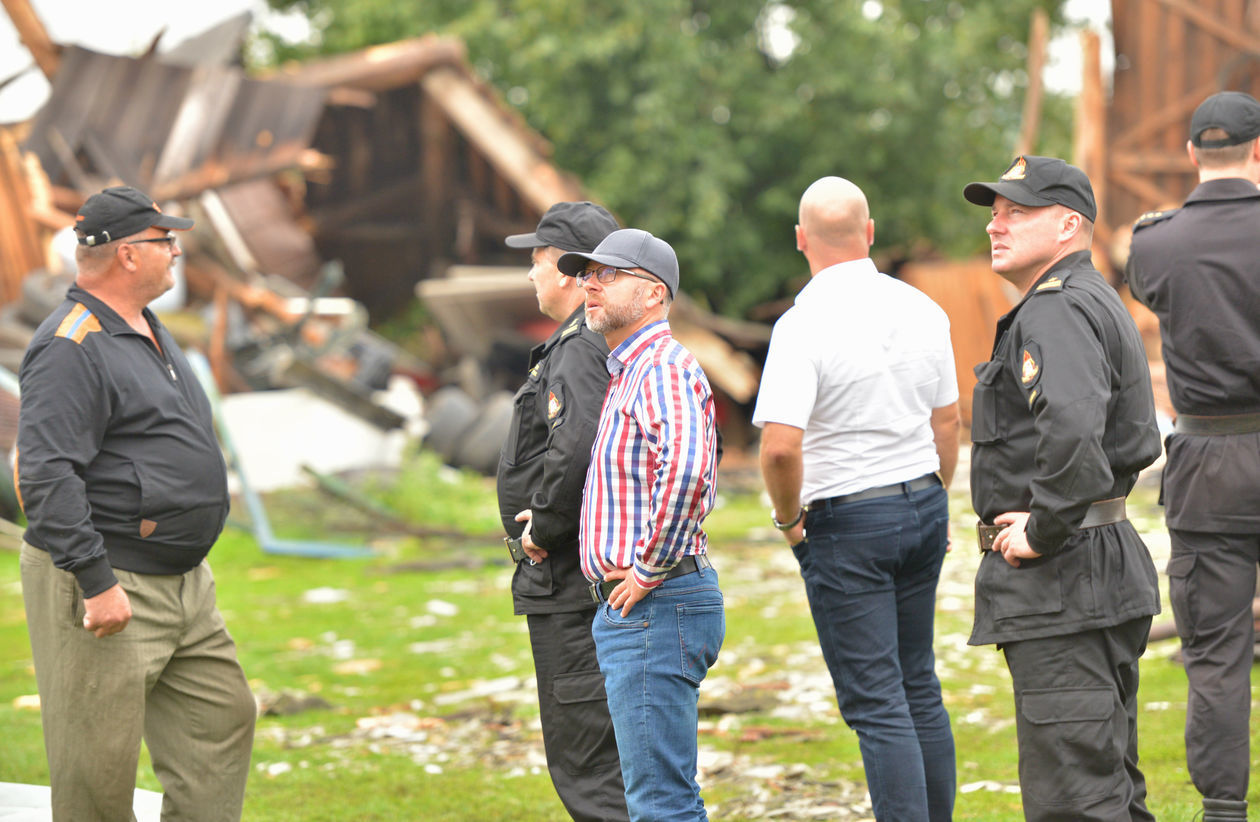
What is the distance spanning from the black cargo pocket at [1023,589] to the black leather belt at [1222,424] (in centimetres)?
118

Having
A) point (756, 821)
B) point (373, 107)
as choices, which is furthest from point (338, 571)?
point (373, 107)

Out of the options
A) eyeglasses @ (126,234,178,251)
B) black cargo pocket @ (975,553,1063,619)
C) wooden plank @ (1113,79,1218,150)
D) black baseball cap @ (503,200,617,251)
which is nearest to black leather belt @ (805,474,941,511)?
black cargo pocket @ (975,553,1063,619)

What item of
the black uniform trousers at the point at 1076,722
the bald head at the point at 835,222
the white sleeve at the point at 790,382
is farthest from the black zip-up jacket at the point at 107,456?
the black uniform trousers at the point at 1076,722

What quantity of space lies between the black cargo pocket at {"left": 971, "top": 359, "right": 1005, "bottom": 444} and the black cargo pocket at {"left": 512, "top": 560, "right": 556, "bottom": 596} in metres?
1.31

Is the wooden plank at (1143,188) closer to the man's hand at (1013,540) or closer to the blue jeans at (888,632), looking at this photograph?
the blue jeans at (888,632)

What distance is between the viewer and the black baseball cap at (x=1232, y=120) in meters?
4.23

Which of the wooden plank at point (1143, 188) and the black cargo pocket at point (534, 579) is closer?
the black cargo pocket at point (534, 579)

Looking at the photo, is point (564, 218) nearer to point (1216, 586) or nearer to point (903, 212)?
point (1216, 586)

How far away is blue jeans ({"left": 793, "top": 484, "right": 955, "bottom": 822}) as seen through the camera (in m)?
3.84

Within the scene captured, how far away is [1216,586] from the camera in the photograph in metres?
4.10

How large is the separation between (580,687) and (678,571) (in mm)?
606

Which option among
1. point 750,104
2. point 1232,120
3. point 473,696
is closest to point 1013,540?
point 1232,120

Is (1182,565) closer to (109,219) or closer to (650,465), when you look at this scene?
(650,465)

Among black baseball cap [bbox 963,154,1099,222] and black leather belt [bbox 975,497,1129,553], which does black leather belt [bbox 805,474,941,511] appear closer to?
black leather belt [bbox 975,497,1129,553]
